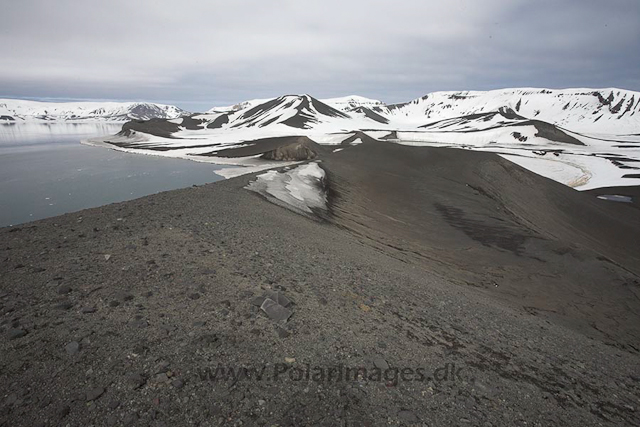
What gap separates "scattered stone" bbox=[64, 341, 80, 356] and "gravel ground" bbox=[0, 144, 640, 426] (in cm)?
1

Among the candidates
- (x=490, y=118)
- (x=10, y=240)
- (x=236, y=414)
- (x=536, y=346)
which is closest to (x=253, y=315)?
(x=236, y=414)

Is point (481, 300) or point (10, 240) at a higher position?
point (10, 240)

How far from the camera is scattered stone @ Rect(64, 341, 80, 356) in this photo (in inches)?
138

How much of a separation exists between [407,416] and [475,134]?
265 feet

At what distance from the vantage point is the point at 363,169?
23.4 meters

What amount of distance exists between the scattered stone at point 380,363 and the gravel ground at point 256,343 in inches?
1.0

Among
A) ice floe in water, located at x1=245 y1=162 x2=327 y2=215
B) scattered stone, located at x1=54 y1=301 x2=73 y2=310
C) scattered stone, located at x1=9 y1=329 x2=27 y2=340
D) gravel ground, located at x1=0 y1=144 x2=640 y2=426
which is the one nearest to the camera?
gravel ground, located at x1=0 y1=144 x2=640 y2=426

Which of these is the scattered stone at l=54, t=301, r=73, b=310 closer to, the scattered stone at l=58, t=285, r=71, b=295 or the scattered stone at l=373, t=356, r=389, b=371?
the scattered stone at l=58, t=285, r=71, b=295

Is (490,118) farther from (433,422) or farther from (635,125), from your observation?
(433,422)

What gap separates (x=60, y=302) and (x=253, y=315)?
2458mm

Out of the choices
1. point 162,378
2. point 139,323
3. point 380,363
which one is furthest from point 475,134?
point 162,378

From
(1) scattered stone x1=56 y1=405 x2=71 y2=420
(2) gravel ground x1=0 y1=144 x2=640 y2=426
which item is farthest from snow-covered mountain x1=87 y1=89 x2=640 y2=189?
(1) scattered stone x1=56 y1=405 x2=71 y2=420

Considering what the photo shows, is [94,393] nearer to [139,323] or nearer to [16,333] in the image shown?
[139,323]

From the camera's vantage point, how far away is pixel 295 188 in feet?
47.8
